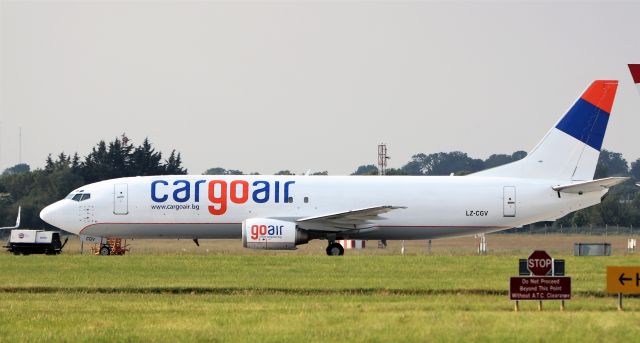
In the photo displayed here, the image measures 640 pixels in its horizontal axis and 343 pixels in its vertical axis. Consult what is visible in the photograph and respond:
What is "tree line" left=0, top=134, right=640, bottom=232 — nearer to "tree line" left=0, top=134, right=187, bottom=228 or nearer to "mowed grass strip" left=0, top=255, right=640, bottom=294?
"tree line" left=0, top=134, right=187, bottom=228

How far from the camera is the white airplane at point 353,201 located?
1914 inches

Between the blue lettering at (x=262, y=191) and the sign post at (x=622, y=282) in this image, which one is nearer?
the sign post at (x=622, y=282)

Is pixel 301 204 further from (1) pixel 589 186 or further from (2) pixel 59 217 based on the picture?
(1) pixel 589 186

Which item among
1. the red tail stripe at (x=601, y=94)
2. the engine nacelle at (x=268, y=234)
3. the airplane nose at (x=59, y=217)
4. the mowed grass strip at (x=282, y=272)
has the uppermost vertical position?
the red tail stripe at (x=601, y=94)

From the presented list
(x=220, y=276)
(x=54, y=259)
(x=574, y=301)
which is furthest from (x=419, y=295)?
(x=54, y=259)

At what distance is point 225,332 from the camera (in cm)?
2047

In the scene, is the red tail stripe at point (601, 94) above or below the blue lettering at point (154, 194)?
above

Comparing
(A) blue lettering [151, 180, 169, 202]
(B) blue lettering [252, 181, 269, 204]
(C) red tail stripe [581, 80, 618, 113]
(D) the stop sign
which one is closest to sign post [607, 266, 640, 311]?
(D) the stop sign

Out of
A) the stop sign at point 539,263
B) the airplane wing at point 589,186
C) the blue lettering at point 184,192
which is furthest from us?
the blue lettering at point 184,192

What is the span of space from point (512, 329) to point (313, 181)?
2943 cm

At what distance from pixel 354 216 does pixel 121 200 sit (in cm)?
996

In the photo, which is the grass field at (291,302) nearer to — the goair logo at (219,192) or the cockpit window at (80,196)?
the goair logo at (219,192)

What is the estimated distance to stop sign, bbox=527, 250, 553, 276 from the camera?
81.0 feet

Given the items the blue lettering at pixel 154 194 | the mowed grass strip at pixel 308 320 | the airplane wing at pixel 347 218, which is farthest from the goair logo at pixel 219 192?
the mowed grass strip at pixel 308 320
